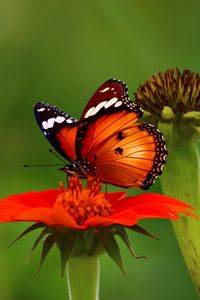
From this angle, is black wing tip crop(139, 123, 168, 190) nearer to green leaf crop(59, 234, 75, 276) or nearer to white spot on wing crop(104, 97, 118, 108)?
white spot on wing crop(104, 97, 118, 108)

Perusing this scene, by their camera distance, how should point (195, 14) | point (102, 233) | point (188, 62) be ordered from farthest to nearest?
point (195, 14)
point (188, 62)
point (102, 233)

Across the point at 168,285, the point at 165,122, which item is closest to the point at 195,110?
the point at 165,122

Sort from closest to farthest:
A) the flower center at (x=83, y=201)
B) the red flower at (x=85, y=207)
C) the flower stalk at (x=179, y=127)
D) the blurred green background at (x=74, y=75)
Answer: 1. the red flower at (x=85, y=207)
2. the flower center at (x=83, y=201)
3. the flower stalk at (x=179, y=127)
4. the blurred green background at (x=74, y=75)

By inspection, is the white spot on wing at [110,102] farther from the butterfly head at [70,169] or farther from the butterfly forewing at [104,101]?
the butterfly head at [70,169]

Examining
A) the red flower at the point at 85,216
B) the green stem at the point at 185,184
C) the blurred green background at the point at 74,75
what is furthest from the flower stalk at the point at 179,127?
the blurred green background at the point at 74,75

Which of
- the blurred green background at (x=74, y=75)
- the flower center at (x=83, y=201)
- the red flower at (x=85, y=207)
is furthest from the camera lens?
the blurred green background at (x=74, y=75)

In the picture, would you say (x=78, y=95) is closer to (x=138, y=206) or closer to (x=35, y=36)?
(x=35, y=36)
